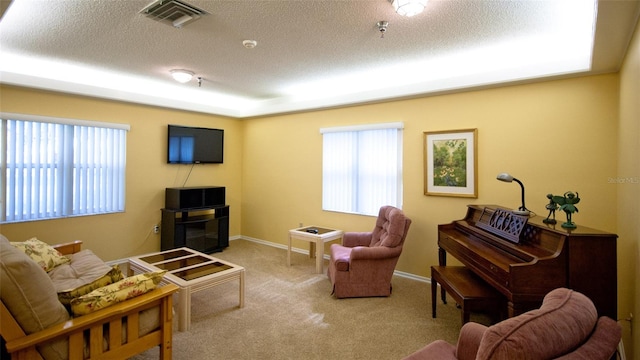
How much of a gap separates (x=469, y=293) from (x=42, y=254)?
373cm

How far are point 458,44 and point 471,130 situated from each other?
3.34 feet

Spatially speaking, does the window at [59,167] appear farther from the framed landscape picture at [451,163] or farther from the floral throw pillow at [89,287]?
the framed landscape picture at [451,163]

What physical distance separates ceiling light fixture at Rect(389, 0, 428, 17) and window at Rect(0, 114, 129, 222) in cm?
417

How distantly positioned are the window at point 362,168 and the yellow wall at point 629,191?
83.8 inches

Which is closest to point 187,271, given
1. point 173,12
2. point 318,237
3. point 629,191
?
point 318,237

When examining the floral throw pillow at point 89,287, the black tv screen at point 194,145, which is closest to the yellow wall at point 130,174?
the black tv screen at point 194,145

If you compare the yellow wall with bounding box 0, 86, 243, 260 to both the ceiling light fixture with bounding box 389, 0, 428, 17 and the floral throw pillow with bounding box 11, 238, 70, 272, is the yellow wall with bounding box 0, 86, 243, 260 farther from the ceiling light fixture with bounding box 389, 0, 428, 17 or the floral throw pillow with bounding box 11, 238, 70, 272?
the ceiling light fixture with bounding box 389, 0, 428, 17

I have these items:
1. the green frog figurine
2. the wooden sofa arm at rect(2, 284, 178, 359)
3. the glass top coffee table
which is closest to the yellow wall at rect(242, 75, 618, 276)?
the green frog figurine

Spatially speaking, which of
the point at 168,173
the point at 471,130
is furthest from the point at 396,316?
the point at 168,173

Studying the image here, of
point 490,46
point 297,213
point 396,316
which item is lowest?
point 396,316

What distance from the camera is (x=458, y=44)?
3.06 meters

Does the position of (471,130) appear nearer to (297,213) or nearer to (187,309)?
(297,213)

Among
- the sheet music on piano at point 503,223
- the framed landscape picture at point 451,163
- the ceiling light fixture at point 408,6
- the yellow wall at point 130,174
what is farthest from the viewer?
the yellow wall at point 130,174

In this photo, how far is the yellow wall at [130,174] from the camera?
3.88 metres
